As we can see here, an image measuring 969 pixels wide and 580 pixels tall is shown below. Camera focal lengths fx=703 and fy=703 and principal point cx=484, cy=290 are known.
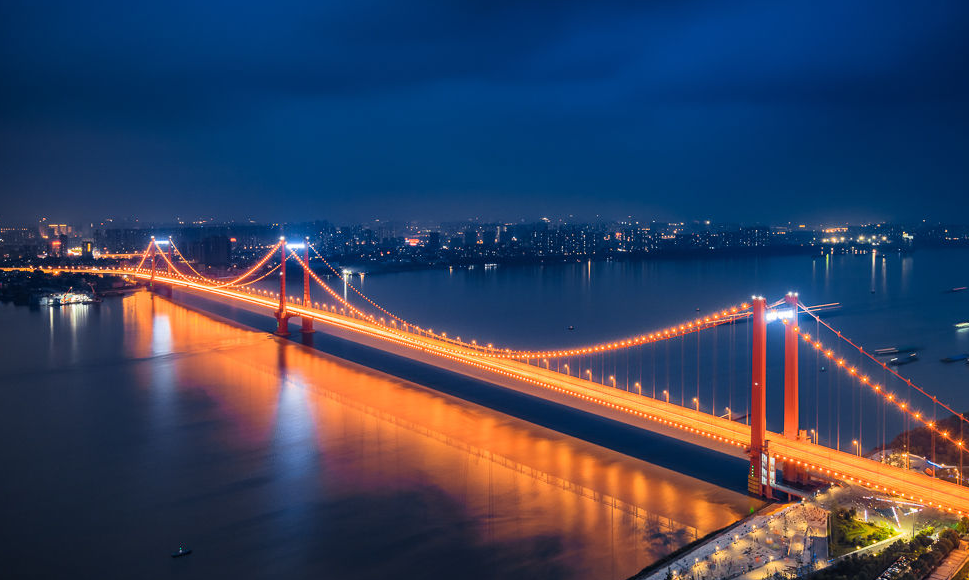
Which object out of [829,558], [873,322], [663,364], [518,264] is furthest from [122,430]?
[518,264]

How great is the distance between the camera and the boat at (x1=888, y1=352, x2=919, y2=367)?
9.95 metres

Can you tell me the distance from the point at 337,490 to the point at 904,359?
341 inches

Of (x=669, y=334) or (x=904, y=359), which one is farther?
(x=904, y=359)

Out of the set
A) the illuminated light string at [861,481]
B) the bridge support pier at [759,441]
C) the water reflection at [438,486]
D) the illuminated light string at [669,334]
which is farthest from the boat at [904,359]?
the illuminated light string at [861,481]

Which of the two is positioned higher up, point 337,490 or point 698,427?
point 698,427

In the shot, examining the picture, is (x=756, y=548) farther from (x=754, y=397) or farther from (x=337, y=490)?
(x=337, y=490)

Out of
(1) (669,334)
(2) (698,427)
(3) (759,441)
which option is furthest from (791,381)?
(1) (669,334)

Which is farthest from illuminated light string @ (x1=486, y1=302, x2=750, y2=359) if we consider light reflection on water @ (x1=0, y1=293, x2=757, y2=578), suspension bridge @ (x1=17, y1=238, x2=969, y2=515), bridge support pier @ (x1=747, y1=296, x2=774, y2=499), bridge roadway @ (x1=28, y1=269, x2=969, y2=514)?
bridge support pier @ (x1=747, y1=296, x2=774, y2=499)

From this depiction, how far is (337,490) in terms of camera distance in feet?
17.1

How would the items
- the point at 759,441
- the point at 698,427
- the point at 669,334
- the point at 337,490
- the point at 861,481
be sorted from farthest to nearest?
the point at 669,334 → the point at 337,490 → the point at 698,427 → the point at 759,441 → the point at 861,481

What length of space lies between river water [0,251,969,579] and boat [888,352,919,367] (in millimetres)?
222

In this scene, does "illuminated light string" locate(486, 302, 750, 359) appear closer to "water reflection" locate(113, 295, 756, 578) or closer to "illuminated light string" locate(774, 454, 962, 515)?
"water reflection" locate(113, 295, 756, 578)

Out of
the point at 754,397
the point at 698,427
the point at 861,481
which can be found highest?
the point at 754,397

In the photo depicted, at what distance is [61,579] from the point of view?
13.2 feet
